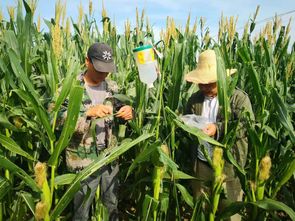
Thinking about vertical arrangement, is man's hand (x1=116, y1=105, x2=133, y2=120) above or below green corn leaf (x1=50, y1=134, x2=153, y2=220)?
above

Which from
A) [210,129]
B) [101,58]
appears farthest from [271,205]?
[101,58]

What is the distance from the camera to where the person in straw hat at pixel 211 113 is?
2.15 meters

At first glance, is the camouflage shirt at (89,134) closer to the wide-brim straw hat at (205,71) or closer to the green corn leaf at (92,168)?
the green corn leaf at (92,168)

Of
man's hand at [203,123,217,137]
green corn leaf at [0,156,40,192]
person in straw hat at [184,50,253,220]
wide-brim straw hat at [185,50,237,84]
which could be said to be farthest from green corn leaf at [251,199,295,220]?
green corn leaf at [0,156,40,192]

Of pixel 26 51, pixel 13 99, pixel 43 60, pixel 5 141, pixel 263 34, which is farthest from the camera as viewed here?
pixel 263 34

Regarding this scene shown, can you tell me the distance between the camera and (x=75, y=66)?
2062 mm

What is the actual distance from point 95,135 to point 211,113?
0.80 metres

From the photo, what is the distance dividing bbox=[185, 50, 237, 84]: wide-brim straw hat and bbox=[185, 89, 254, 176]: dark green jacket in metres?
0.17

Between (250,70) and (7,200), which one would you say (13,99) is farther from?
(250,70)

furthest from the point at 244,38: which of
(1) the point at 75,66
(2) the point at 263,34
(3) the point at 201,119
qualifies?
(1) the point at 75,66

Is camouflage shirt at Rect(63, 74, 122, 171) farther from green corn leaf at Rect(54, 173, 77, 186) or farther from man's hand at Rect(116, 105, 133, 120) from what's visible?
green corn leaf at Rect(54, 173, 77, 186)

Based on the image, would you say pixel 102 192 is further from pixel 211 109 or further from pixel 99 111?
pixel 211 109

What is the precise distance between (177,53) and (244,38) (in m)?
2.48

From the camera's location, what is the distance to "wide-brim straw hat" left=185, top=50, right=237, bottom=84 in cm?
218
